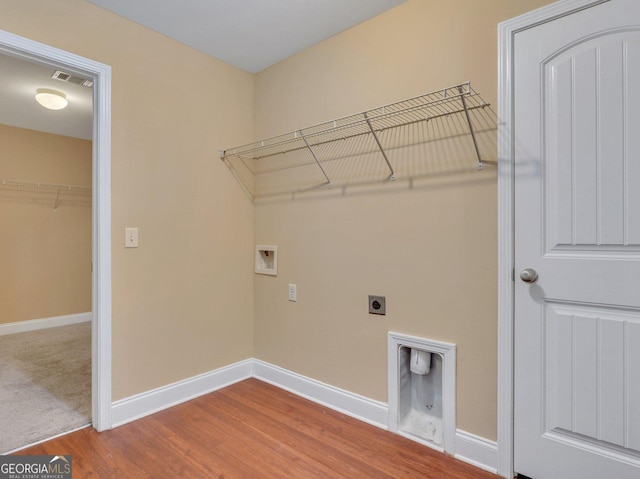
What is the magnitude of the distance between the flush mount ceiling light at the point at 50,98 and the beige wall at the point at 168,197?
5.04 feet

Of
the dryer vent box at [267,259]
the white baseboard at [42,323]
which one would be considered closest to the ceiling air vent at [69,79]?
the dryer vent box at [267,259]

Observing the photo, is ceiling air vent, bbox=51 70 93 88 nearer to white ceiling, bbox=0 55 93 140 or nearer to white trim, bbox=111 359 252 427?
white ceiling, bbox=0 55 93 140

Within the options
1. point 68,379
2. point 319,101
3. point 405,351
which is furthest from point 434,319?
point 68,379

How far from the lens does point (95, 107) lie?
2020 mm

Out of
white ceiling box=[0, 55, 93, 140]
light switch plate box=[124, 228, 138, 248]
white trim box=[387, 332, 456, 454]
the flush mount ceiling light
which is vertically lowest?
white trim box=[387, 332, 456, 454]

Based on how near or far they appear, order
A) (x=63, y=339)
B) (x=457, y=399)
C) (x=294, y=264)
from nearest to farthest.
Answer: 1. (x=457, y=399)
2. (x=294, y=264)
3. (x=63, y=339)

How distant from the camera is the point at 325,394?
2297mm

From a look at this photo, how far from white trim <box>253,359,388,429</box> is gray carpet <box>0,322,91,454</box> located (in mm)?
1160

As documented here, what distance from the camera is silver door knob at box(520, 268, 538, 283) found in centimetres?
154

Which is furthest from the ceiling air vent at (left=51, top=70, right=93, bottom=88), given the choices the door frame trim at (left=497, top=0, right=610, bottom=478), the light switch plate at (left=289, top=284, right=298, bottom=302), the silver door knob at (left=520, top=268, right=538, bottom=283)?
the silver door knob at (left=520, top=268, right=538, bottom=283)

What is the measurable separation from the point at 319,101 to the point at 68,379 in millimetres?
2877

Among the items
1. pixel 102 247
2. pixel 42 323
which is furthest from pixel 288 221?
pixel 42 323

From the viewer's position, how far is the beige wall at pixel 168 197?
205cm

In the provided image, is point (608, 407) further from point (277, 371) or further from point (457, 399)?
point (277, 371)
